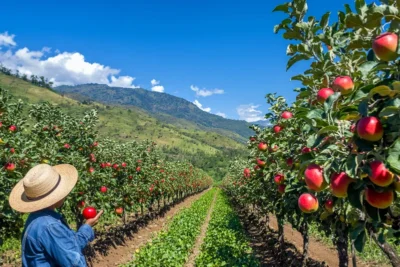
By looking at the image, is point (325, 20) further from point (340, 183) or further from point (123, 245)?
point (123, 245)

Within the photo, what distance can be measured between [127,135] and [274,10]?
16819 cm

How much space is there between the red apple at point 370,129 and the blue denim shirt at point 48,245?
286cm

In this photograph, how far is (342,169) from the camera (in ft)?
5.68

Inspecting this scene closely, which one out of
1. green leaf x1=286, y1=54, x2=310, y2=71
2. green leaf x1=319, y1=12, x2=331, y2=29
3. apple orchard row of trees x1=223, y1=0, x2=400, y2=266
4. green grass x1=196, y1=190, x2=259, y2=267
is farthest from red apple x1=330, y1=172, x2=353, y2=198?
green grass x1=196, y1=190, x2=259, y2=267

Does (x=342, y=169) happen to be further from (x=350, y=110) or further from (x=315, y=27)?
(x=315, y=27)

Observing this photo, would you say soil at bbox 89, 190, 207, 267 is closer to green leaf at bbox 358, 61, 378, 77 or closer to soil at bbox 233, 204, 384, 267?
soil at bbox 233, 204, 384, 267

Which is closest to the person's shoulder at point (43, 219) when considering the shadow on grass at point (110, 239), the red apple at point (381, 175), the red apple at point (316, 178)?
the red apple at point (316, 178)

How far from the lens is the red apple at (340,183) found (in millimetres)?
1679

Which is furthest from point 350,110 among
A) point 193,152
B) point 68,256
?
point 193,152

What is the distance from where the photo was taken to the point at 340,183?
1.69 m

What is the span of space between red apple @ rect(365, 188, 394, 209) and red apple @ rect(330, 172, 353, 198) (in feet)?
0.32

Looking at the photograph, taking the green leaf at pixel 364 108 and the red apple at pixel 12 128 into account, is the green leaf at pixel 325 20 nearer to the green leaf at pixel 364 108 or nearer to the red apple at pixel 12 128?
the green leaf at pixel 364 108

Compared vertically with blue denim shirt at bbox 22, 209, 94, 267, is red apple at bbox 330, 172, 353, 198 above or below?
above

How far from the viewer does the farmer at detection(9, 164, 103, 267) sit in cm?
319
